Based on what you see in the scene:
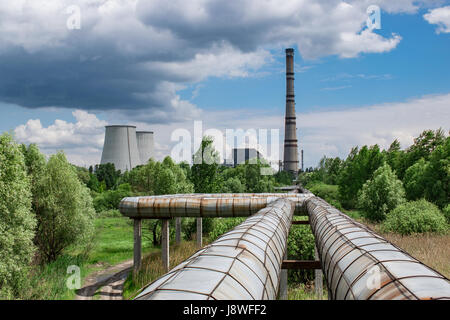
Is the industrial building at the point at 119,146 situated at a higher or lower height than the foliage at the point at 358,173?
higher

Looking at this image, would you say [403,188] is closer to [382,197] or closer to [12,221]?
[382,197]

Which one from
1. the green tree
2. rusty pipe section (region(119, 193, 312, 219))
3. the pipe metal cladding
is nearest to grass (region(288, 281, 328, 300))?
rusty pipe section (region(119, 193, 312, 219))

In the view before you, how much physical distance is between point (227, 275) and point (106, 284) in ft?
52.5

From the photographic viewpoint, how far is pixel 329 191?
50.4 meters

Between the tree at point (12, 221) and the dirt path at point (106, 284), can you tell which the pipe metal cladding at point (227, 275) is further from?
the tree at point (12, 221)

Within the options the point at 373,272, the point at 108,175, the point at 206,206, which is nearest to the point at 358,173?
the point at 206,206

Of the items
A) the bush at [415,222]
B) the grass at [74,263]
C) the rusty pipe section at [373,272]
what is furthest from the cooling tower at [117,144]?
the rusty pipe section at [373,272]

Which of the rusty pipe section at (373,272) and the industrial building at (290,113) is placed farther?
the industrial building at (290,113)

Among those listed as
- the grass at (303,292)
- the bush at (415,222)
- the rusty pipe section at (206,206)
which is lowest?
the grass at (303,292)

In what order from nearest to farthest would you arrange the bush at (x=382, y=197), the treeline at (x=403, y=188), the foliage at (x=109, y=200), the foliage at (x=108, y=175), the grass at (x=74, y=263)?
the grass at (x=74, y=263) < the treeline at (x=403, y=188) < the bush at (x=382, y=197) < the foliage at (x=109, y=200) < the foliage at (x=108, y=175)

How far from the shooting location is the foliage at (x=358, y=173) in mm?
40531

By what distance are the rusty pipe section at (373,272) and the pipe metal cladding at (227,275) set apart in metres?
0.85
